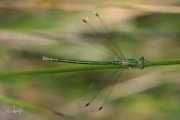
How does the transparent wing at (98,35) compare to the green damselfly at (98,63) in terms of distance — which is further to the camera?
the transparent wing at (98,35)

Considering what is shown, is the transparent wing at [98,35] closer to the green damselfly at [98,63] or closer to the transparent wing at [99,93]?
the green damselfly at [98,63]

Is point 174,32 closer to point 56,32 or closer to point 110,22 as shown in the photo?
point 110,22

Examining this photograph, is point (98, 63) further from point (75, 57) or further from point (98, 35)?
point (75, 57)

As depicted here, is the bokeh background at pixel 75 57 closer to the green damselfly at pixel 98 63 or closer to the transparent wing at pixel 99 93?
the green damselfly at pixel 98 63

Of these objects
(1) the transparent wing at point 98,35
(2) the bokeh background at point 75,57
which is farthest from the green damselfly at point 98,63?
(2) the bokeh background at point 75,57

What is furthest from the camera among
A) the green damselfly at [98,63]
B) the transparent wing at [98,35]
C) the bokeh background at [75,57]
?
the bokeh background at [75,57]

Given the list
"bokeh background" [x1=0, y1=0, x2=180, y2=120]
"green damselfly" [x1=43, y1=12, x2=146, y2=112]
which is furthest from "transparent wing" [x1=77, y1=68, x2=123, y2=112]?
"bokeh background" [x1=0, y1=0, x2=180, y2=120]

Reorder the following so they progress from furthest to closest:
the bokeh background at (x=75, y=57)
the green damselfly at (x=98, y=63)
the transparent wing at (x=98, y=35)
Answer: the bokeh background at (x=75, y=57) → the transparent wing at (x=98, y=35) → the green damselfly at (x=98, y=63)

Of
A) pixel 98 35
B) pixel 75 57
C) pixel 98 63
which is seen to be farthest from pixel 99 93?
pixel 75 57

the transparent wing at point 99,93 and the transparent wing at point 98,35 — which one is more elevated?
the transparent wing at point 98,35
